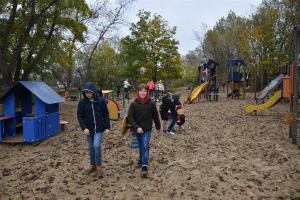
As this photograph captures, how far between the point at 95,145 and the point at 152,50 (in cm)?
2701

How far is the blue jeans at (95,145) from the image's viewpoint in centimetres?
401

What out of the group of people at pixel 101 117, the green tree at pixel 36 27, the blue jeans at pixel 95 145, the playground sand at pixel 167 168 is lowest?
the playground sand at pixel 167 168

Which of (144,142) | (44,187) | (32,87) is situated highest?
(32,87)

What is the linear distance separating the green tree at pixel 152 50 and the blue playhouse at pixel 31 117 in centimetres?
2256

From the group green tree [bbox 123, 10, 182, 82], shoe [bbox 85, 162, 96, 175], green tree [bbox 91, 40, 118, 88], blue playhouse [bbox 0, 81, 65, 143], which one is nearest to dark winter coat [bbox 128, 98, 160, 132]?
shoe [bbox 85, 162, 96, 175]

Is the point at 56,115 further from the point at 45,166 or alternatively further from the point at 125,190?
the point at 125,190

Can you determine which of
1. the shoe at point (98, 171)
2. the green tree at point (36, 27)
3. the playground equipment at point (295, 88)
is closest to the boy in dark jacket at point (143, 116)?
the shoe at point (98, 171)

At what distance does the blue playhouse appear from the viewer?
6.18 metres

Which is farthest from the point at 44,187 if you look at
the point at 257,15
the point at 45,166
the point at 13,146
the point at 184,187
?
the point at 257,15

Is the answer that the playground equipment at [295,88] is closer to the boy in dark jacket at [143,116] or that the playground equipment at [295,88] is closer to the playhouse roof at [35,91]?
the boy in dark jacket at [143,116]

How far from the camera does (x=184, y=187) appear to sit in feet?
12.0

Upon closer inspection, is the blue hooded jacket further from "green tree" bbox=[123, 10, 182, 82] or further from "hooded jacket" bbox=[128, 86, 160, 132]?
"green tree" bbox=[123, 10, 182, 82]

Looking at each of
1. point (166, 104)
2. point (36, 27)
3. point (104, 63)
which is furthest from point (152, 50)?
point (166, 104)

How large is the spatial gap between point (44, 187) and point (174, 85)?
43.5 m
